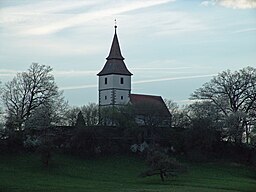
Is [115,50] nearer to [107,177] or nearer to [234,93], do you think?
[234,93]

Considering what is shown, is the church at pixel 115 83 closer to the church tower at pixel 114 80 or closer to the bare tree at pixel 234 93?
the church tower at pixel 114 80

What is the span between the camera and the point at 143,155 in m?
60.6

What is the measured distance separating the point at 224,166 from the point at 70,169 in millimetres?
16428

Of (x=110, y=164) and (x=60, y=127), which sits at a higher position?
(x=60, y=127)

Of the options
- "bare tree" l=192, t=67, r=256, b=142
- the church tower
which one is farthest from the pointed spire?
"bare tree" l=192, t=67, r=256, b=142

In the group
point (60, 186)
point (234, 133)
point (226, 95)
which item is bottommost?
point (60, 186)

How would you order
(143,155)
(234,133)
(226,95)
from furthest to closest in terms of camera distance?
(226,95) < (234,133) < (143,155)

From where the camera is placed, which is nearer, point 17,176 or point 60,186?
point 60,186

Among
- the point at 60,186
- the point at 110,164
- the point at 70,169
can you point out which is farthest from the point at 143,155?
the point at 60,186

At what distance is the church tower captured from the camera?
281 ft

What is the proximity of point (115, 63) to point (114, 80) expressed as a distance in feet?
8.28

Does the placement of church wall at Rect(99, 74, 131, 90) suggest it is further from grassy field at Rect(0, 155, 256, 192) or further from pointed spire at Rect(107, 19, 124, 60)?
grassy field at Rect(0, 155, 256, 192)

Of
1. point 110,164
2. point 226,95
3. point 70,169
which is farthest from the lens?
point 226,95

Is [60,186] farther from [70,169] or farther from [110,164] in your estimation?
[110,164]
